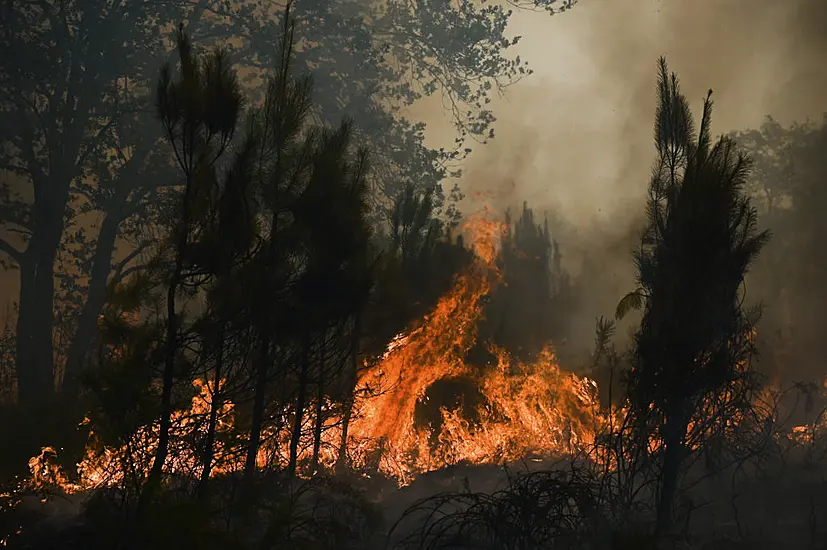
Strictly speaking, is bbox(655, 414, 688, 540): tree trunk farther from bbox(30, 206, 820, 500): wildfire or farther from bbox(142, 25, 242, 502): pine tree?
bbox(142, 25, 242, 502): pine tree

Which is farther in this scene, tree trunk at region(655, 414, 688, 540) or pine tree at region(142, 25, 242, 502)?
tree trunk at region(655, 414, 688, 540)

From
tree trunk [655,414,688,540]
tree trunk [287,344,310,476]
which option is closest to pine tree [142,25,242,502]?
tree trunk [287,344,310,476]

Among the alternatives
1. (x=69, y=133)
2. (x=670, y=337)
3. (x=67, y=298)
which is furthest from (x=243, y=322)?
(x=67, y=298)

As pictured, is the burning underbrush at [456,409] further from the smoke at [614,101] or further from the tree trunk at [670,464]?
the smoke at [614,101]

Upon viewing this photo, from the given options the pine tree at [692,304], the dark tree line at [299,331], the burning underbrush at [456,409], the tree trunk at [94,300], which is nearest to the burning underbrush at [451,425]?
the burning underbrush at [456,409]

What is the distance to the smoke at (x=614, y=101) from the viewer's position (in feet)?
79.0

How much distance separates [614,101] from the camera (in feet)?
108

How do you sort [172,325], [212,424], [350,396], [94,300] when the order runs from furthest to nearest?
[94,300] → [350,396] → [212,424] → [172,325]

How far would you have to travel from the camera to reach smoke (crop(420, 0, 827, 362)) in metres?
24.1

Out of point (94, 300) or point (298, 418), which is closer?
point (298, 418)

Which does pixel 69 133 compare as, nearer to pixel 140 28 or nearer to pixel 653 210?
pixel 140 28

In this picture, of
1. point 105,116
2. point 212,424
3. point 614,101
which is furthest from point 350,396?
point 614,101

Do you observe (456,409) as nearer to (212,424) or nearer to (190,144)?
(212,424)

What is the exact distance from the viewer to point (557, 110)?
111 ft
